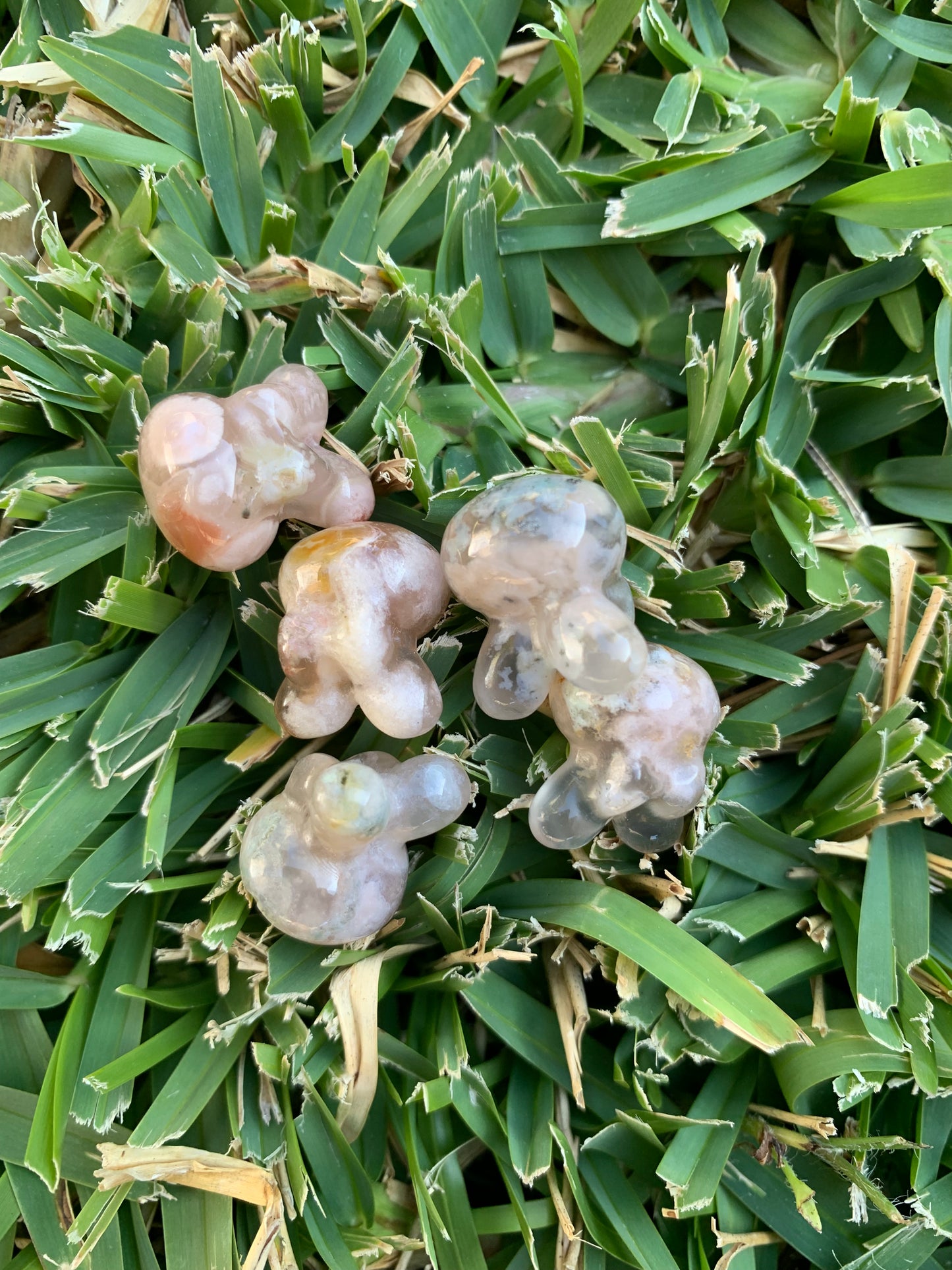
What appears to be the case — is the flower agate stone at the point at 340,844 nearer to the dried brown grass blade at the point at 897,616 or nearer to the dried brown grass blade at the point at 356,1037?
the dried brown grass blade at the point at 356,1037

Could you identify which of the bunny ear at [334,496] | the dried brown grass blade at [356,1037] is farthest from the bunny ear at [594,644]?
the dried brown grass blade at [356,1037]

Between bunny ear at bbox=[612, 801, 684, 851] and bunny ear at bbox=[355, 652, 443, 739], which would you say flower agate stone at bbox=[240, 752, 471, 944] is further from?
bunny ear at bbox=[612, 801, 684, 851]

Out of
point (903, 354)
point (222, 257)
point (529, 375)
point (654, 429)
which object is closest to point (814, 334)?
point (903, 354)

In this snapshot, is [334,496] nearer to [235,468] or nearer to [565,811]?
[235,468]

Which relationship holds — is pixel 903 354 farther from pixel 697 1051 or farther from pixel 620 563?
pixel 697 1051

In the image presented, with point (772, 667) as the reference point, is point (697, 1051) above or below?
below

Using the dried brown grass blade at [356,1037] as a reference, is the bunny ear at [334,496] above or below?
above

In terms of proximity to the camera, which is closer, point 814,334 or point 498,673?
point 498,673
